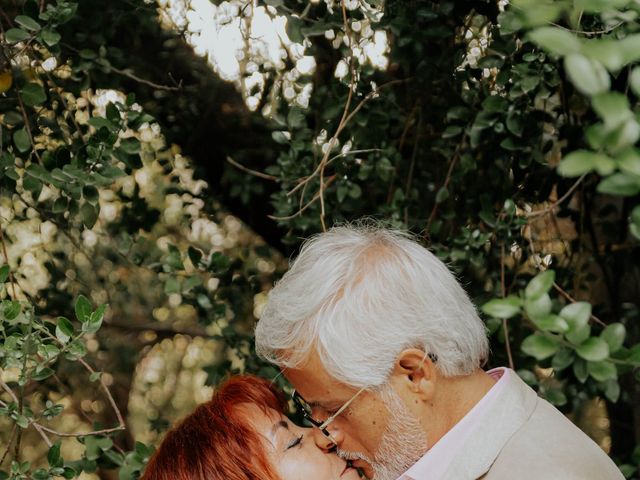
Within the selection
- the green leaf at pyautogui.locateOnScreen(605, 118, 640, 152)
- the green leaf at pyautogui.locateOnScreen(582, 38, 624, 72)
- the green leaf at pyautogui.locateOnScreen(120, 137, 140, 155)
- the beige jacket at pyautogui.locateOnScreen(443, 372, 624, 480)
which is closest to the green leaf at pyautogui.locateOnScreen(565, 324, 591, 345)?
the green leaf at pyautogui.locateOnScreen(605, 118, 640, 152)

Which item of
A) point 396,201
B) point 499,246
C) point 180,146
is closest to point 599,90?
point 396,201

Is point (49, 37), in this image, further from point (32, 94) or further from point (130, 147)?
point (130, 147)

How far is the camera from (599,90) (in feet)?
2.76

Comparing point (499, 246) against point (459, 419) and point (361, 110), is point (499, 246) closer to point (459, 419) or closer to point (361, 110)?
point (361, 110)

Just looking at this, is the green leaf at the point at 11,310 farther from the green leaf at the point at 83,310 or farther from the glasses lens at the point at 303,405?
the glasses lens at the point at 303,405

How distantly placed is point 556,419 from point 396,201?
1.25 metres

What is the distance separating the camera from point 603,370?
1.20 meters

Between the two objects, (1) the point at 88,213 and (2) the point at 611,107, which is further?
(1) the point at 88,213

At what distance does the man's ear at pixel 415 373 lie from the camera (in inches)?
83.7

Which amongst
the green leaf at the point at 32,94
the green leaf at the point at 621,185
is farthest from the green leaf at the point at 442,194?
the green leaf at the point at 621,185

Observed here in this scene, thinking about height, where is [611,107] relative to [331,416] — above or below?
above

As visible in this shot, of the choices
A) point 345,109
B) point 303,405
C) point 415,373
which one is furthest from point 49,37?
point 415,373

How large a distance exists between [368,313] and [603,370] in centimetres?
101

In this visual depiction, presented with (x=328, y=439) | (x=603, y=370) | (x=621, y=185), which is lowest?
(x=328, y=439)
